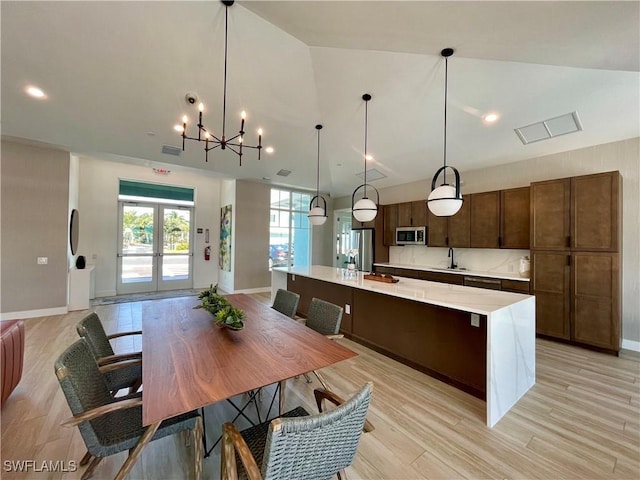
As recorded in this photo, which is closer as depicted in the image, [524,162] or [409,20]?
[409,20]

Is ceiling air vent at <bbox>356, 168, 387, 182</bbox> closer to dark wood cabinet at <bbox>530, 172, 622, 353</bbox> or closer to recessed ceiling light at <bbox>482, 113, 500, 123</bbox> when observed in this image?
recessed ceiling light at <bbox>482, 113, 500, 123</bbox>

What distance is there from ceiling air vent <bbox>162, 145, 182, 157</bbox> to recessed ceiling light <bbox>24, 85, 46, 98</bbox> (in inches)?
61.8

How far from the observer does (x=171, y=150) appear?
4.96 metres

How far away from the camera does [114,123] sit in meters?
4.11

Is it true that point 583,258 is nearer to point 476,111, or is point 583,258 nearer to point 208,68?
point 476,111

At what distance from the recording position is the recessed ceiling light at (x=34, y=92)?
11.1 feet

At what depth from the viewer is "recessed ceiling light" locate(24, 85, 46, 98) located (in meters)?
3.38

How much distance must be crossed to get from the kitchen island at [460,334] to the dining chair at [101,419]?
6.72 feet

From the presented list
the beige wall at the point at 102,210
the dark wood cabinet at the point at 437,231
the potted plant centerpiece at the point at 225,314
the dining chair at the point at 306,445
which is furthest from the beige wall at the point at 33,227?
the dark wood cabinet at the point at 437,231

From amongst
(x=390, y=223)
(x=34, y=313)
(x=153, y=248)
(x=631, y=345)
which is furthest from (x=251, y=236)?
(x=631, y=345)

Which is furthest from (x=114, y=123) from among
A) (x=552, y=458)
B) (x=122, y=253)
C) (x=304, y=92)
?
(x=552, y=458)

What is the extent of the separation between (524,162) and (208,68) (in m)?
5.06

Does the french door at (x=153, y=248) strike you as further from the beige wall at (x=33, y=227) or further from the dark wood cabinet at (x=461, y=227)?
the dark wood cabinet at (x=461, y=227)

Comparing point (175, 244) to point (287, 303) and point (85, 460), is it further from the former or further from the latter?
point (85, 460)
